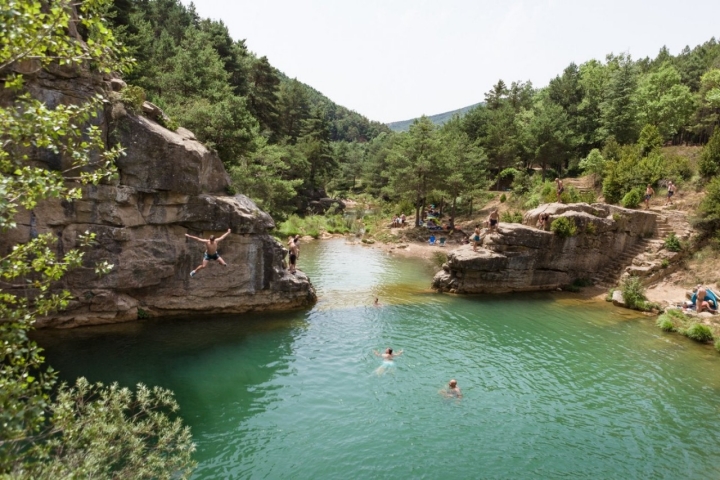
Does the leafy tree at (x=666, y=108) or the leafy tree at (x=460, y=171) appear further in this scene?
the leafy tree at (x=666, y=108)

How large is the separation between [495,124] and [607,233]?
34.4 meters

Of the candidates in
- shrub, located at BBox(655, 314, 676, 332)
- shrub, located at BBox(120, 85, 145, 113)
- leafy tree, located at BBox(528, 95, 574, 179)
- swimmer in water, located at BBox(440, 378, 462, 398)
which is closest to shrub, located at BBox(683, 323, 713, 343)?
shrub, located at BBox(655, 314, 676, 332)

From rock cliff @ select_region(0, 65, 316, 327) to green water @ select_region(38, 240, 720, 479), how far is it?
4.33 feet

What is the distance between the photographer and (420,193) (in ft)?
156

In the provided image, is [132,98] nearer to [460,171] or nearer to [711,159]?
[460,171]

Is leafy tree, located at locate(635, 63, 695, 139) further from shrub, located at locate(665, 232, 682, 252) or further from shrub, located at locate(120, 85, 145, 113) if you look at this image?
shrub, located at locate(120, 85, 145, 113)

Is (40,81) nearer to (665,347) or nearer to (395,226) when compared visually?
(665,347)

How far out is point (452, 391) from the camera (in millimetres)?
15586

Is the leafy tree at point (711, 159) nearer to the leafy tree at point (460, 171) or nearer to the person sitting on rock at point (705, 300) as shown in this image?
the person sitting on rock at point (705, 300)

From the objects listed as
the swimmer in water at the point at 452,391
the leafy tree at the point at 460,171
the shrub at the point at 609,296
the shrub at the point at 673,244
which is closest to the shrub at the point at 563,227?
the shrub at the point at 609,296

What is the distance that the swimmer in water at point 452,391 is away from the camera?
50.6ft

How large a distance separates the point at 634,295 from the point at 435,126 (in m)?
34.7

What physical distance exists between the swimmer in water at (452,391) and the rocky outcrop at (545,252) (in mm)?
13229

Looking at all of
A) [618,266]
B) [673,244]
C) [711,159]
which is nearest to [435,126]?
[711,159]
